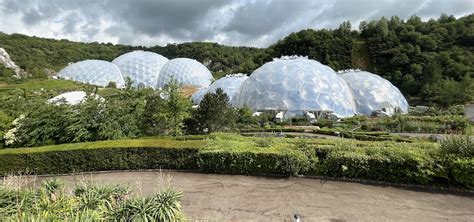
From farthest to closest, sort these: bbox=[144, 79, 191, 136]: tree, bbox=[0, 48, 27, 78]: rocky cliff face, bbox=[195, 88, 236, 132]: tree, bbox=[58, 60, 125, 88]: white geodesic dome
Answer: bbox=[0, 48, 27, 78]: rocky cliff face → bbox=[58, 60, 125, 88]: white geodesic dome → bbox=[195, 88, 236, 132]: tree → bbox=[144, 79, 191, 136]: tree

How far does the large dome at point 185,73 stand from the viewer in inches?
→ 2943

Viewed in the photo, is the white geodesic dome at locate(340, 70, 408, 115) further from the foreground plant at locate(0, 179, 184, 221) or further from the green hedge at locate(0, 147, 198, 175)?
the foreground plant at locate(0, 179, 184, 221)

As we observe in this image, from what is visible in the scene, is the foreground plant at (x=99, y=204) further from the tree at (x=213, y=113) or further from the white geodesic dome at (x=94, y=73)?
the white geodesic dome at (x=94, y=73)

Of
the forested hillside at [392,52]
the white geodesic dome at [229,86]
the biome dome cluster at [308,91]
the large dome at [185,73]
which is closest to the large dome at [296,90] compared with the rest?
the biome dome cluster at [308,91]

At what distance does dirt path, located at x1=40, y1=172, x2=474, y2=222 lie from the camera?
8367 millimetres

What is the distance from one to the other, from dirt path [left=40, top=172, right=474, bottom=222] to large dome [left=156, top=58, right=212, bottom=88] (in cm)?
6400

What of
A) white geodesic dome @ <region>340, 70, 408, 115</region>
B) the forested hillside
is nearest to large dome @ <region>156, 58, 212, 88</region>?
the forested hillside

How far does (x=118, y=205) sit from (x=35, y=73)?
74.2 m

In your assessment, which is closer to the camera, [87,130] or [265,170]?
[265,170]

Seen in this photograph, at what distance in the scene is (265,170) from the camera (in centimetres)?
1287

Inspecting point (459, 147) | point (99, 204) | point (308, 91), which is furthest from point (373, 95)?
point (99, 204)

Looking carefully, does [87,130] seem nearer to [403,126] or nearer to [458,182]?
[458,182]

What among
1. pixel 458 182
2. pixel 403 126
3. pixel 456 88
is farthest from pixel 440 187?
pixel 456 88

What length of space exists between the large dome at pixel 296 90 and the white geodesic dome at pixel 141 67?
39.4 meters
